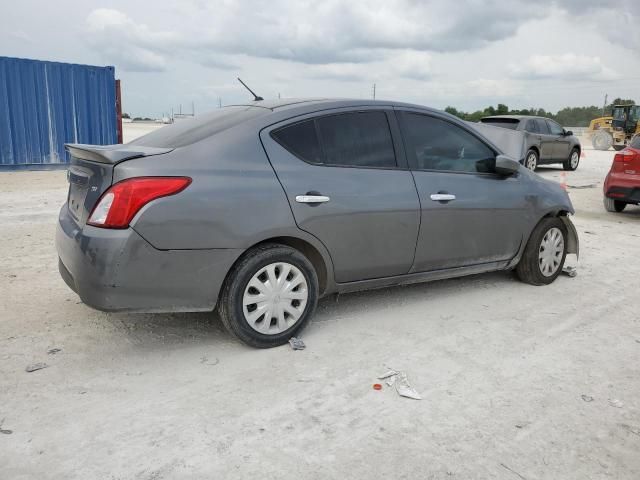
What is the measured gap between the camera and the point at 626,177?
8.89 metres

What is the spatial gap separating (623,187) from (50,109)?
1301 cm

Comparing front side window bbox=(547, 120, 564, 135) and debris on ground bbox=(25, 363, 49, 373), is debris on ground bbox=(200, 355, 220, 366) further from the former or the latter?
front side window bbox=(547, 120, 564, 135)

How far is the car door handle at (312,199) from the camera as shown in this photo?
3.68 metres

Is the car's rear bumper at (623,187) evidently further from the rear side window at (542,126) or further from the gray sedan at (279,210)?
the rear side window at (542,126)

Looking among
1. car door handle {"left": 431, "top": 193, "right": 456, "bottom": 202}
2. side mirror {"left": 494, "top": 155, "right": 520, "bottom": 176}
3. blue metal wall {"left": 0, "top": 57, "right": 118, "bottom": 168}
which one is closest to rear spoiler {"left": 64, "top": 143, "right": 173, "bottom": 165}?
car door handle {"left": 431, "top": 193, "right": 456, "bottom": 202}

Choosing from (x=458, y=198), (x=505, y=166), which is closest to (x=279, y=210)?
(x=458, y=198)

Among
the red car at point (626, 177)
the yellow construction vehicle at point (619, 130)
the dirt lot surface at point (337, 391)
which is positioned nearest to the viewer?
the dirt lot surface at point (337, 391)

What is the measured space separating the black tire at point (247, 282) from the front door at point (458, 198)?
1.12 meters

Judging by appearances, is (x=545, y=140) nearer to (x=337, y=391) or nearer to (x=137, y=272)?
(x=337, y=391)

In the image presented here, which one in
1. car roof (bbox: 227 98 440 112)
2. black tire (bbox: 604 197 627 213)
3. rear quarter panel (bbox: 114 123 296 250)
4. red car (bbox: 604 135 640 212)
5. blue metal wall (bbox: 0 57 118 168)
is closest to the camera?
rear quarter panel (bbox: 114 123 296 250)

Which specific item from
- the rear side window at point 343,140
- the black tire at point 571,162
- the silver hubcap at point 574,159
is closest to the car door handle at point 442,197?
the rear side window at point 343,140

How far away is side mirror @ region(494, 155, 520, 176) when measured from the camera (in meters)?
4.76

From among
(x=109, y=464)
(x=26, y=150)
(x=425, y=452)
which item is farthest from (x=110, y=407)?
(x=26, y=150)

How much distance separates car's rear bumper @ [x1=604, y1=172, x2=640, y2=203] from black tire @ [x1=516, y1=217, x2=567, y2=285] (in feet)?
14.3
